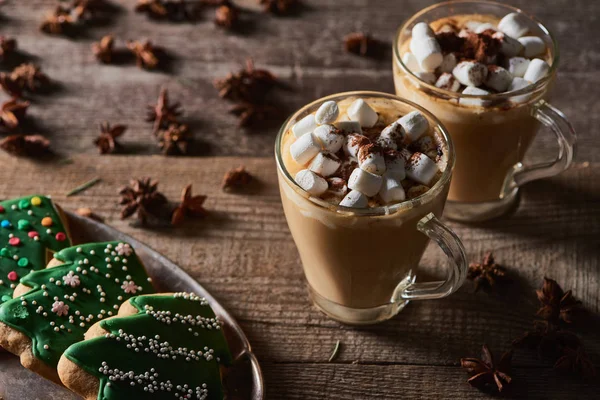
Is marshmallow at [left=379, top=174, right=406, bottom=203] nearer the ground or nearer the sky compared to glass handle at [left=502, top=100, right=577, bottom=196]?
nearer the sky

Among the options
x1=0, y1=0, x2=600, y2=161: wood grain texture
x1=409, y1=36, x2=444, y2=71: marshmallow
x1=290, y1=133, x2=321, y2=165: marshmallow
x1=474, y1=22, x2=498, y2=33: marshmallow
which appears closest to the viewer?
x1=290, y1=133, x2=321, y2=165: marshmallow

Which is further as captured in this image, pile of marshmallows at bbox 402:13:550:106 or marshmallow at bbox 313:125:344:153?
pile of marshmallows at bbox 402:13:550:106

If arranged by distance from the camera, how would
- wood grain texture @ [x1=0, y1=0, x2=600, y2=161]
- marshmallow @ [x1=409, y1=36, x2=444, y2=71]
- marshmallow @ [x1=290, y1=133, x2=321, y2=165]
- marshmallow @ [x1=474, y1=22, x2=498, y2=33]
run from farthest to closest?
wood grain texture @ [x1=0, y1=0, x2=600, y2=161] → marshmallow @ [x1=474, y1=22, x2=498, y2=33] → marshmallow @ [x1=409, y1=36, x2=444, y2=71] → marshmallow @ [x1=290, y1=133, x2=321, y2=165]

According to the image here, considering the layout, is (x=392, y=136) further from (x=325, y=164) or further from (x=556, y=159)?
(x=556, y=159)

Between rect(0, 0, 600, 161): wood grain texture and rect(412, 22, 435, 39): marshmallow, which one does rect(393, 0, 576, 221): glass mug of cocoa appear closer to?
rect(412, 22, 435, 39): marshmallow

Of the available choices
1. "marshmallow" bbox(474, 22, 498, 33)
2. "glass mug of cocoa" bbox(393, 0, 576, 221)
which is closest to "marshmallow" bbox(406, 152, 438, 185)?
"glass mug of cocoa" bbox(393, 0, 576, 221)

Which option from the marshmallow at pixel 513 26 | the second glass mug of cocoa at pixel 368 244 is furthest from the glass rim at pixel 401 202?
the marshmallow at pixel 513 26

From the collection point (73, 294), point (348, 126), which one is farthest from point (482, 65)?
point (73, 294)
